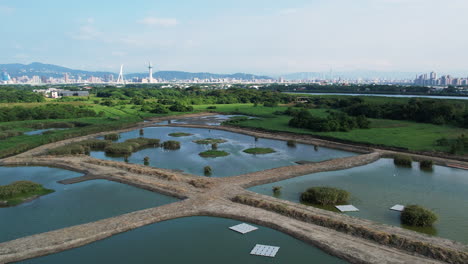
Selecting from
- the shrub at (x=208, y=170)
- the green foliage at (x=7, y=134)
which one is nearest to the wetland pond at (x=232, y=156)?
the shrub at (x=208, y=170)

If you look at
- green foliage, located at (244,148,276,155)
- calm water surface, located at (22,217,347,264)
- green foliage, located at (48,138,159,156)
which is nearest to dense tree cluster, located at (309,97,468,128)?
green foliage, located at (244,148,276,155)

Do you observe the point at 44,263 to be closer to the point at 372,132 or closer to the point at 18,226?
the point at 18,226

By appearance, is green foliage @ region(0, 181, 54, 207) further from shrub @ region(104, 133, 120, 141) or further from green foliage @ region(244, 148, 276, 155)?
shrub @ region(104, 133, 120, 141)

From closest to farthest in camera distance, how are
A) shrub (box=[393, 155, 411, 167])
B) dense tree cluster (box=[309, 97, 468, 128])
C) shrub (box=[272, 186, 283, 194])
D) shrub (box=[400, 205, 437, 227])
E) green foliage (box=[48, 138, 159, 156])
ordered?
shrub (box=[400, 205, 437, 227]), shrub (box=[272, 186, 283, 194]), shrub (box=[393, 155, 411, 167]), green foliage (box=[48, 138, 159, 156]), dense tree cluster (box=[309, 97, 468, 128])

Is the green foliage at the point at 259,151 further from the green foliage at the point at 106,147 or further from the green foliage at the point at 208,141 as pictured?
the green foliage at the point at 106,147

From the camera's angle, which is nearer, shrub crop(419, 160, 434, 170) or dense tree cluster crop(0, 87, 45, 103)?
shrub crop(419, 160, 434, 170)

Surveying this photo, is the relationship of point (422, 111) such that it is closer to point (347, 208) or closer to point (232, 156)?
point (232, 156)
